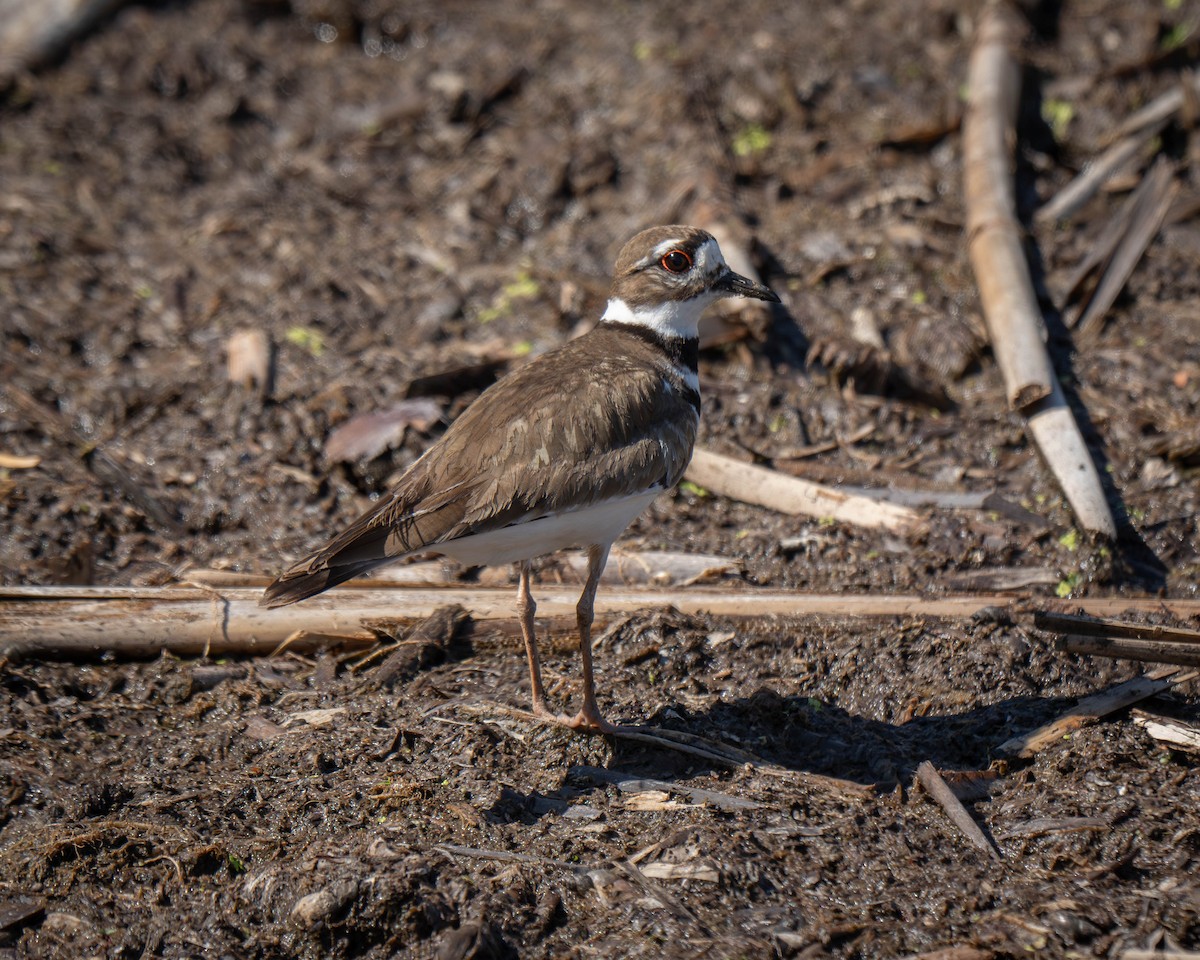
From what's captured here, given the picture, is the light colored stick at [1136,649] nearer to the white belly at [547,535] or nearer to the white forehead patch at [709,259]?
the white belly at [547,535]

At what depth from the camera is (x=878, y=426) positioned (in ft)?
23.5

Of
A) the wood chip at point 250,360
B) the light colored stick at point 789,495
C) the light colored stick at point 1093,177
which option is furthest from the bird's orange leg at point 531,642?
the light colored stick at point 1093,177

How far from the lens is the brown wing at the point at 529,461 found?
190 inches

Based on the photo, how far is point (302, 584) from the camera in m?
4.73

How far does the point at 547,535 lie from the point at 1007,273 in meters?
3.82

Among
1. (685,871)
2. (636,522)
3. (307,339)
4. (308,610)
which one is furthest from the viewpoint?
(307,339)

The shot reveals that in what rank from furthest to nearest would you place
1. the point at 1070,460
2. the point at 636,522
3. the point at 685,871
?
the point at 636,522, the point at 1070,460, the point at 685,871

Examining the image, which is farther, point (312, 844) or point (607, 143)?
point (607, 143)

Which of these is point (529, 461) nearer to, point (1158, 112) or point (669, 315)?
point (669, 315)

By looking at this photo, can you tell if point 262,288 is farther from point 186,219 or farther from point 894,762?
point 894,762

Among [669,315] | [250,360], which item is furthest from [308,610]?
[250,360]

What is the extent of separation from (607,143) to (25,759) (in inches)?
238

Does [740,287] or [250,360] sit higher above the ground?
[740,287]

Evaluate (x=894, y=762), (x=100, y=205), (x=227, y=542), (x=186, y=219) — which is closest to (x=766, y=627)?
(x=894, y=762)
